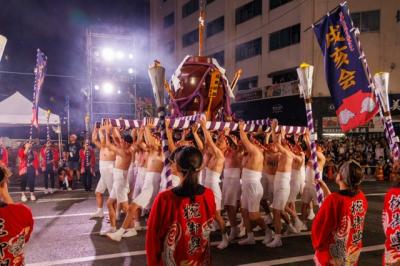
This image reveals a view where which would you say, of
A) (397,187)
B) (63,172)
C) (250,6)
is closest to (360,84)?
(397,187)

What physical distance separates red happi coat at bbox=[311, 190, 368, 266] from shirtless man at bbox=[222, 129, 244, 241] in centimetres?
378

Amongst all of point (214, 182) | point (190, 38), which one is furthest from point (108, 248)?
point (190, 38)

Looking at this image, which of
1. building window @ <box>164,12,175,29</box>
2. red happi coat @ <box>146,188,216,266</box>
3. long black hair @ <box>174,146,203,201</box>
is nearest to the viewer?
red happi coat @ <box>146,188,216,266</box>

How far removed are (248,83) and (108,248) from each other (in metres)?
25.7

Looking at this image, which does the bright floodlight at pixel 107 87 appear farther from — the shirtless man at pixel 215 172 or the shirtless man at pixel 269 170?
the shirtless man at pixel 215 172

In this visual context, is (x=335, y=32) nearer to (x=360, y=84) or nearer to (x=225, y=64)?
(x=360, y=84)

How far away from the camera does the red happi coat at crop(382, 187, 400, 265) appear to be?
395 centimetres

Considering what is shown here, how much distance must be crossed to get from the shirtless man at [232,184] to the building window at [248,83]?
22.8 meters

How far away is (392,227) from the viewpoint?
402cm

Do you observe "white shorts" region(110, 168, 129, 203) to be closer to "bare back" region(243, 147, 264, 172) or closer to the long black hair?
"bare back" region(243, 147, 264, 172)

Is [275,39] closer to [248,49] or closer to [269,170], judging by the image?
[248,49]

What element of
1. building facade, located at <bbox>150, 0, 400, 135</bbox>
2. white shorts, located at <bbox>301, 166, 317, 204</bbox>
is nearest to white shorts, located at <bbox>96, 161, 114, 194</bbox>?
white shorts, located at <bbox>301, 166, 317, 204</bbox>

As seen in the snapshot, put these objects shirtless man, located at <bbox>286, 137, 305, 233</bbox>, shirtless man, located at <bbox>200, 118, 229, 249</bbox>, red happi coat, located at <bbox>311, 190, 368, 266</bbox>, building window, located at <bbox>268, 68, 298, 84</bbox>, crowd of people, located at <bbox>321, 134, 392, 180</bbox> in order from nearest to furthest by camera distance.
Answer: red happi coat, located at <bbox>311, 190, 368, 266</bbox> < shirtless man, located at <bbox>200, 118, 229, 249</bbox> < shirtless man, located at <bbox>286, 137, 305, 233</bbox> < crowd of people, located at <bbox>321, 134, 392, 180</bbox> < building window, located at <bbox>268, 68, 298, 84</bbox>

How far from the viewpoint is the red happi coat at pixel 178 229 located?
2820mm
